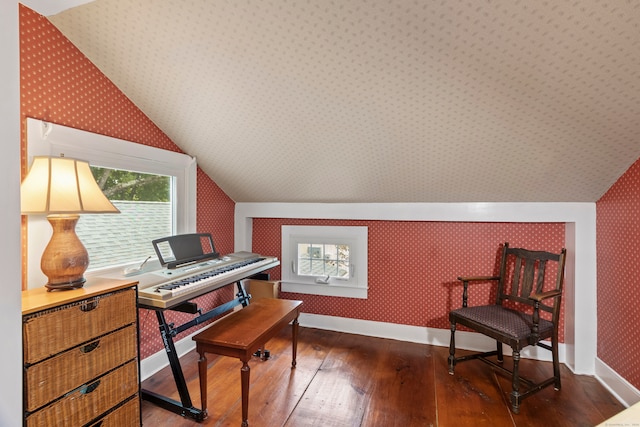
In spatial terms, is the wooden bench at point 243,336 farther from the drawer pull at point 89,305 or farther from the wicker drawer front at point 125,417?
the drawer pull at point 89,305

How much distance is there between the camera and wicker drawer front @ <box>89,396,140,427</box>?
1588 mm

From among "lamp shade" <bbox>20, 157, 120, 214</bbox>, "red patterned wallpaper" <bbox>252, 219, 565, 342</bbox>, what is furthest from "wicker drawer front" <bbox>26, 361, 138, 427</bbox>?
"red patterned wallpaper" <bbox>252, 219, 565, 342</bbox>

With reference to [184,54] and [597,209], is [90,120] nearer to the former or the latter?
[184,54]

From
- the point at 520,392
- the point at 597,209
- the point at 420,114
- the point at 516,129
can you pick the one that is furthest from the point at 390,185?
the point at 520,392

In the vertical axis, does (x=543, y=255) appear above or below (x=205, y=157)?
below

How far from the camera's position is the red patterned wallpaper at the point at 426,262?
2803 millimetres

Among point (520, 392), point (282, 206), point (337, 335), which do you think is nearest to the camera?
point (520, 392)

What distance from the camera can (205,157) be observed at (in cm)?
279

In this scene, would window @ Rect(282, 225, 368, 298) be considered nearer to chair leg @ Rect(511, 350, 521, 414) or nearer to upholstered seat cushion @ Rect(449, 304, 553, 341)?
upholstered seat cushion @ Rect(449, 304, 553, 341)

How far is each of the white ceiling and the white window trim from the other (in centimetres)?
24

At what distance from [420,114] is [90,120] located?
2.04 meters

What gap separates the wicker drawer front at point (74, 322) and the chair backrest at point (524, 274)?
2.66m

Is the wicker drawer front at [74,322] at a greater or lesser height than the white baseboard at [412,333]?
greater

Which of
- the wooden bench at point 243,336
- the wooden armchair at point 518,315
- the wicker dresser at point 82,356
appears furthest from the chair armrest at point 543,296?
the wicker dresser at point 82,356
